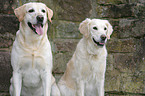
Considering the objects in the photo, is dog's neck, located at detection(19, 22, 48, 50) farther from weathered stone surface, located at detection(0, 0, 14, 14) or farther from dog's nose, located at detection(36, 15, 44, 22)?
weathered stone surface, located at detection(0, 0, 14, 14)

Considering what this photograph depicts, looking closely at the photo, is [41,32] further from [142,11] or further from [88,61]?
[142,11]

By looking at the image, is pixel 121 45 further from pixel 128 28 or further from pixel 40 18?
pixel 40 18

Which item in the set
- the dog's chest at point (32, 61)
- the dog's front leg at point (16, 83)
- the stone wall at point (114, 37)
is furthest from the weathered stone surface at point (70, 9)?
the dog's front leg at point (16, 83)

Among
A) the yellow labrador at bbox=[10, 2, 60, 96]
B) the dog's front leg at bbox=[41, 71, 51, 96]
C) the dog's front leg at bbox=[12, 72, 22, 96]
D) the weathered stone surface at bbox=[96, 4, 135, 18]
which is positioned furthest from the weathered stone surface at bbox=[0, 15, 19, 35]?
the weathered stone surface at bbox=[96, 4, 135, 18]

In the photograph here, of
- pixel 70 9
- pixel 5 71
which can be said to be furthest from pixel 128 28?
pixel 5 71

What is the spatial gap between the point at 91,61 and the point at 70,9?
1.29 m

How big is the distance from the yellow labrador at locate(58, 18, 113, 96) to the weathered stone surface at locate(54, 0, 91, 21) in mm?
696

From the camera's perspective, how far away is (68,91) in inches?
168

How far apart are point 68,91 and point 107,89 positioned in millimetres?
980

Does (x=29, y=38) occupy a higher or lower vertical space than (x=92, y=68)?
higher

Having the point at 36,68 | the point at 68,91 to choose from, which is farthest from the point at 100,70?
the point at 36,68

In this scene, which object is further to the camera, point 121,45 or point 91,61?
point 121,45

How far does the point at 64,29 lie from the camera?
4762 millimetres

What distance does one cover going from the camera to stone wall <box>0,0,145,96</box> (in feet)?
15.5
